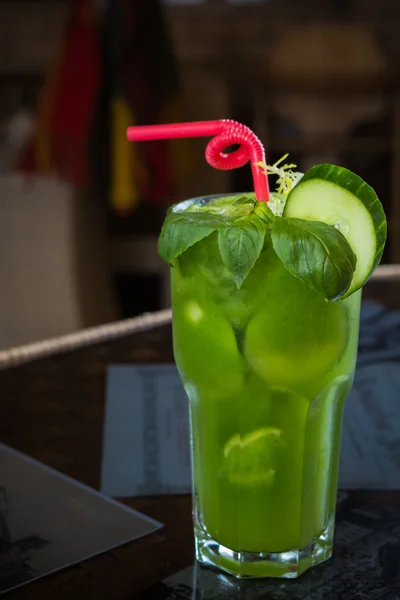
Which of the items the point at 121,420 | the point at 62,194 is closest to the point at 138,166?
the point at 62,194

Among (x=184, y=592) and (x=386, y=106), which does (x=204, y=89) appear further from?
(x=184, y=592)

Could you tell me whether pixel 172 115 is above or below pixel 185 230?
above

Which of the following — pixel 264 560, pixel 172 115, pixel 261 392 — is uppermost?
pixel 172 115

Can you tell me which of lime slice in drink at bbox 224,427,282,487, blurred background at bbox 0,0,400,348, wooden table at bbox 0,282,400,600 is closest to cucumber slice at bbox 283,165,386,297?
lime slice in drink at bbox 224,427,282,487

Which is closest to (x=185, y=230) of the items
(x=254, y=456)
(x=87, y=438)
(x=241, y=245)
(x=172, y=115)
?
(x=241, y=245)

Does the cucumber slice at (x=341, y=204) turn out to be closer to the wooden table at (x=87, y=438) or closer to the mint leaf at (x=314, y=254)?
the mint leaf at (x=314, y=254)

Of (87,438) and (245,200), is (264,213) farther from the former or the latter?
(87,438)

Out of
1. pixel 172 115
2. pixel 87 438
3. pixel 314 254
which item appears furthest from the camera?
pixel 172 115
